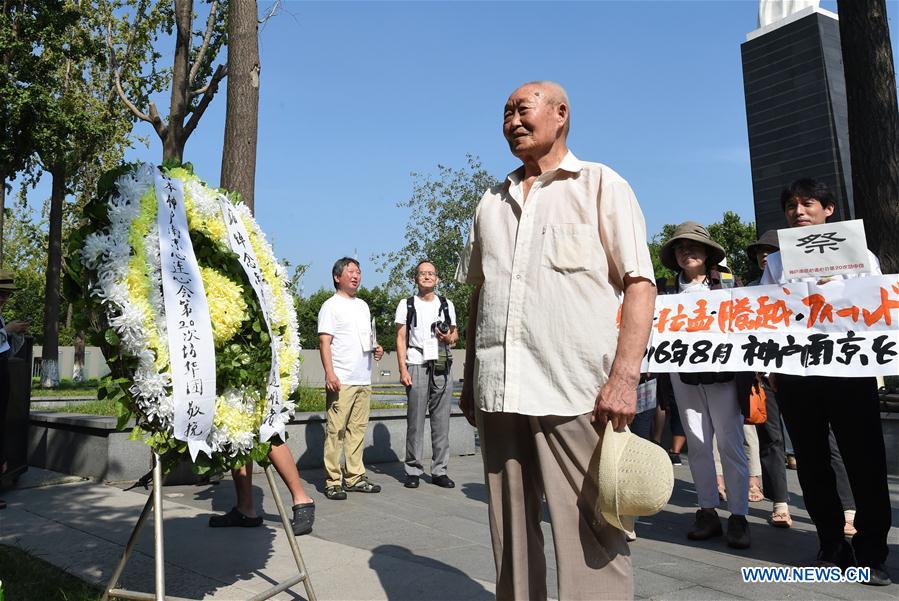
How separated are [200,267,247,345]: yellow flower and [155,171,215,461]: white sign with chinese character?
9 cm

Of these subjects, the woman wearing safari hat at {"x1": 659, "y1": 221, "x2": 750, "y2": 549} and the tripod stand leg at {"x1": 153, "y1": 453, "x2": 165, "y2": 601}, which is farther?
the woman wearing safari hat at {"x1": 659, "y1": 221, "x2": 750, "y2": 549}

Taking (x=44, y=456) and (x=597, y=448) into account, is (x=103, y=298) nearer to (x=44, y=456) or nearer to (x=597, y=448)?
(x=597, y=448)

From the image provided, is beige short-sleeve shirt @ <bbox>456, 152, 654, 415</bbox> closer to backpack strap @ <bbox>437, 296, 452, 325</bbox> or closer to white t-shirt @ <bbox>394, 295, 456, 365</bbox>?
white t-shirt @ <bbox>394, 295, 456, 365</bbox>

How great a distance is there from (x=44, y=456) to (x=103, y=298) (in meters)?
5.63

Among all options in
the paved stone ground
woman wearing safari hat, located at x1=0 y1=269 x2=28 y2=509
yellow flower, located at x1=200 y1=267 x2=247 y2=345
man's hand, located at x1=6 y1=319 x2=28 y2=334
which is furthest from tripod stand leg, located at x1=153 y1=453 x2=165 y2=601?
man's hand, located at x1=6 y1=319 x2=28 y2=334

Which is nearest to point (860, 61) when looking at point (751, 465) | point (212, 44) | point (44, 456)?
point (751, 465)

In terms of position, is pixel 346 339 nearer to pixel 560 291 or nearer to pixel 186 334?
pixel 186 334

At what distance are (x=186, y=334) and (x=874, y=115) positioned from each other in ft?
26.7

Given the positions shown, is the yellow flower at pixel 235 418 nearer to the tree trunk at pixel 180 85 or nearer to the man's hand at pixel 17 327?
the man's hand at pixel 17 327

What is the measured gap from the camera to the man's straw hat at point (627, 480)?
236 cm

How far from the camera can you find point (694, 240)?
5.22m

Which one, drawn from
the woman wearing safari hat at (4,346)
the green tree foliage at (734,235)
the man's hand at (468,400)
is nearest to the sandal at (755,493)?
the man's hand at (468,400)

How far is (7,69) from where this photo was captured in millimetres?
19562

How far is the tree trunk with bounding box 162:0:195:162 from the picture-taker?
462 inches
